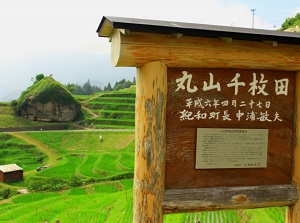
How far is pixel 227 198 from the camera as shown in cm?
362

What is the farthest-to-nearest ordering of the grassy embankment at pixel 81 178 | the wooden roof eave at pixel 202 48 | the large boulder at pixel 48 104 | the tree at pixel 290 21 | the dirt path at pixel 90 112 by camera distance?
1. the dirt path at pixel 90 112
2. the large boulder at pixel 48 104
3. the tree at pixel 290 21
4. the grassy embankment at pixel 81 178
5. the wooden roof eave at pixel 202 48

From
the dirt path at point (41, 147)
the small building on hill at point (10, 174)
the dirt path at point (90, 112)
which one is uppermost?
the dirt path at point (90, 112)

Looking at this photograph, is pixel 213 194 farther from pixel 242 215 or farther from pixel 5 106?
pixel 5 106

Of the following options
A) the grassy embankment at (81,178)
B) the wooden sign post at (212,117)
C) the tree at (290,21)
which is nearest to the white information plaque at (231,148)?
the wooden sign post at (212,117)

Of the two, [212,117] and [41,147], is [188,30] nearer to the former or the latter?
[212,117]

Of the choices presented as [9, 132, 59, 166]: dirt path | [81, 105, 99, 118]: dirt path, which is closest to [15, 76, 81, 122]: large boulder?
[81, 105, 99, 118]: dirt path

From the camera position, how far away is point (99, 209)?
1972 cm

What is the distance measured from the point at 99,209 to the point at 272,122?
17777mm

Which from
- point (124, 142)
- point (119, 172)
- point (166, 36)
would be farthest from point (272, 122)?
point (124, 142)

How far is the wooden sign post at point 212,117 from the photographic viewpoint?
3309 mm

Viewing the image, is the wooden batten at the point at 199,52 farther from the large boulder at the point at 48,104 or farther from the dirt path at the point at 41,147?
the large boulder at the point at 48,104

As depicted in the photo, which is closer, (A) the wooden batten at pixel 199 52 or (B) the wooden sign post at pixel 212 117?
(A) the wooden batten at pixel 199 52

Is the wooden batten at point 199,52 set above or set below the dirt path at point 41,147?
above

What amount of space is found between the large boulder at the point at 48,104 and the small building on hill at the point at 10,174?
2079 centimetres
